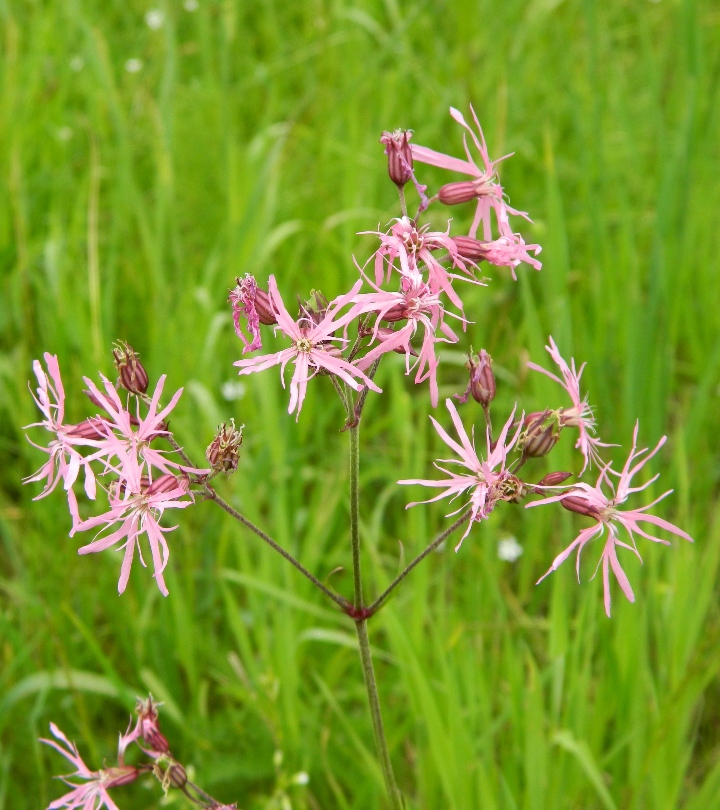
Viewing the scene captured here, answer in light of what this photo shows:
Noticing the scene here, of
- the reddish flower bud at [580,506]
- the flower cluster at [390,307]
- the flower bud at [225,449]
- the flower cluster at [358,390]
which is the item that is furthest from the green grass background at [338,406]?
the flower cluster at [390,307]

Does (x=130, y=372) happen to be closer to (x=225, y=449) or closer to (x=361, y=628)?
(x=225, y=449)

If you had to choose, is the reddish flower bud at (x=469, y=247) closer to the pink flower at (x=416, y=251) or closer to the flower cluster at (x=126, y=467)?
the pink flower at (x=416, y=251)

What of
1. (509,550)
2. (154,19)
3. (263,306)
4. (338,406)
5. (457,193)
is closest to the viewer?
(263,306)

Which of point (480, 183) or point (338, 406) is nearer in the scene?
point (480, 183)

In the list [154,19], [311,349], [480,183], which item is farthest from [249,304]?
[154,19]

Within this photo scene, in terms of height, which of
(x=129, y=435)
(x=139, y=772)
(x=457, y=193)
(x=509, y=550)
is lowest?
(x=509, y=550)

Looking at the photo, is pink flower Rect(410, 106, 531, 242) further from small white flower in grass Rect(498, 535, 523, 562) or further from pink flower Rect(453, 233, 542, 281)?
small white flower in grass Rect(498, 535, 523, 562)
